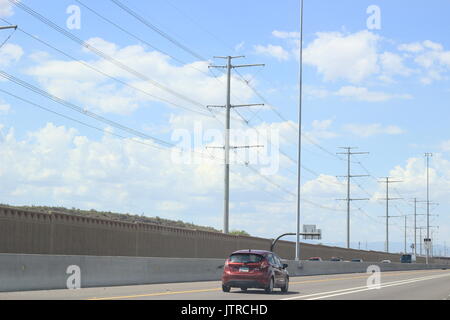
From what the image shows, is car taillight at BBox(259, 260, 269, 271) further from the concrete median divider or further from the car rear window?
the concrete median divider

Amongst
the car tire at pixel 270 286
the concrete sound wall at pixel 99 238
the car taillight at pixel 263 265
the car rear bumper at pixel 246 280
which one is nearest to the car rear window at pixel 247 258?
the car taillight at pixel 263 265

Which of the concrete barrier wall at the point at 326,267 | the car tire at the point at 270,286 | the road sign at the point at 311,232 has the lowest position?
the concrete barrier wall at the point at 326,267

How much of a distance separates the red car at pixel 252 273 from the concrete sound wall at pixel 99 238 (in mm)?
9315

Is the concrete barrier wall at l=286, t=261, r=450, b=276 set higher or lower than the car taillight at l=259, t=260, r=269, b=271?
lower

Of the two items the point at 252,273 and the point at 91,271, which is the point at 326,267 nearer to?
the point at 252,273

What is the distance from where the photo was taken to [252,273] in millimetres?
27094

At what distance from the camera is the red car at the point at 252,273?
26859 millimetres

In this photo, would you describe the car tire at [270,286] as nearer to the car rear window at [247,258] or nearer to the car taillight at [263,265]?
the car taillight at [263,265]

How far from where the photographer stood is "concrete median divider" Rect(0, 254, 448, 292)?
24.5 m

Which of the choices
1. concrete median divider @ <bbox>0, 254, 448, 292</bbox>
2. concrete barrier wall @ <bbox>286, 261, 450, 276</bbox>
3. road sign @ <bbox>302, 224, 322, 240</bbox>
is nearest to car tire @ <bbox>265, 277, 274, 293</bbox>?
concrete median divider @ <bbox>0, 254, 448, 292</bbox>

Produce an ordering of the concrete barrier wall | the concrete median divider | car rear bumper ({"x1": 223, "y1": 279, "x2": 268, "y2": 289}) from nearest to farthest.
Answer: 1. the concrete median divider
2. car rear bumper ({"x1": 223, "y1": 279, "x2": 268, "y2": 289})
3. the concrete barrier wall

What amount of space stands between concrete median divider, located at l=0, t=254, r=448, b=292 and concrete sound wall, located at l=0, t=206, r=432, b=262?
4.28 m
